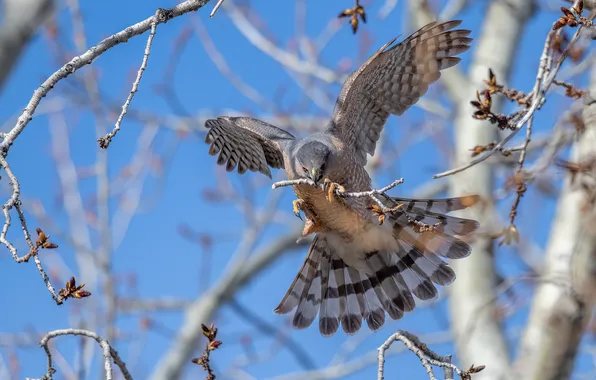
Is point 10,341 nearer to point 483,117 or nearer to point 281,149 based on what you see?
point 281,149

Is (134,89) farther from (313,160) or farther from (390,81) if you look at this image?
(390,81)

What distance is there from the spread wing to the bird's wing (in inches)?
15.5

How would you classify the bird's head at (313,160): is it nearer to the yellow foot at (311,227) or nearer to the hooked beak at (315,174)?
the hooked beak at (315,174)

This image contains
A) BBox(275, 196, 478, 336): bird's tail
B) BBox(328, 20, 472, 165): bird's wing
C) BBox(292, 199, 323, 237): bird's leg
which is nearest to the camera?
BBox(328, 20, 472, 165): bird's wing

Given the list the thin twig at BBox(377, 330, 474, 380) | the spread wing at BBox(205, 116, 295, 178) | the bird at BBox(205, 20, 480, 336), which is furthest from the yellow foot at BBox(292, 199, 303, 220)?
the thin twig at BBox(377, 330, 474, 380)

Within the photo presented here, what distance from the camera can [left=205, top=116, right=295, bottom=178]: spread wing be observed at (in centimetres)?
438

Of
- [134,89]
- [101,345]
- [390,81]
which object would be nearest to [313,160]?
[390,81]

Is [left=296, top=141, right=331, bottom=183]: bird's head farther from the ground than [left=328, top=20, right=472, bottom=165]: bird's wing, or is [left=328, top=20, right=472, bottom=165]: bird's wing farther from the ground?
[left=328, top=20, right=472, bottom=165]: bird's wing

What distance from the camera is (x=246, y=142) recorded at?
4.65m

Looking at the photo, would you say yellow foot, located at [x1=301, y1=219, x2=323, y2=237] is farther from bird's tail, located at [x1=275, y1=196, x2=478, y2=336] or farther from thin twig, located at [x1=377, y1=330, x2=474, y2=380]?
thin twig, located at [x1=377, y1=330, x2=474, y2=380]

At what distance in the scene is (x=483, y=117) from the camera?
10.0 feet

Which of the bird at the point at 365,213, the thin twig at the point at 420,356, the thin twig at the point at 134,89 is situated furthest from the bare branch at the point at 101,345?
the bird at the point at 365,213

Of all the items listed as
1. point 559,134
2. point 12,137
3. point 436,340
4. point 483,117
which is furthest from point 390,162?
point 12,137

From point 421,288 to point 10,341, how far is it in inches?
167
